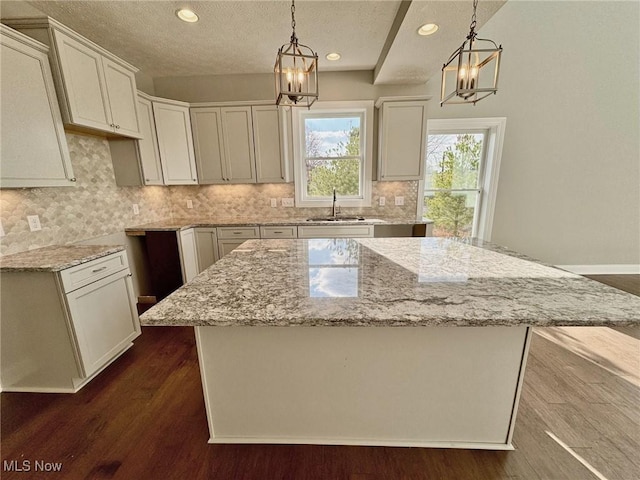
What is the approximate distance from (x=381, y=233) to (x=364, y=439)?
2.46 metres

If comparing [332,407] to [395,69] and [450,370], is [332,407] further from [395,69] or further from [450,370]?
[395,69]

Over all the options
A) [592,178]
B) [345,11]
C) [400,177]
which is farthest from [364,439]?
[592,178]

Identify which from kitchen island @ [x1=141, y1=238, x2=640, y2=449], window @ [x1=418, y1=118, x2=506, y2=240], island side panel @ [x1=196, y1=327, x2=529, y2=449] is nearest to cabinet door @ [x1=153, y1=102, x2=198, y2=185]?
kitchen island @ [x1=141, y1=238, x2=640, y2=449]

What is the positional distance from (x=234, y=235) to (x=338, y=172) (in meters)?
1.67

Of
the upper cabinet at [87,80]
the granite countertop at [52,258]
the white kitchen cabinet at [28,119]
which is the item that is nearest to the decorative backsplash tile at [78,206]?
the granite countertop at [52,258]

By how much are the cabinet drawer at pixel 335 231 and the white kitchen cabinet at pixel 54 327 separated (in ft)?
6.27

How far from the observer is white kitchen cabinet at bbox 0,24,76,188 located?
156 cm

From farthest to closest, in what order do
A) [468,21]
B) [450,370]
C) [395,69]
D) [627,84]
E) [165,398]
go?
[627,84]
[395,69]
[468,21]
[165,398]
[450,370]

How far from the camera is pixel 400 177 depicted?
10.8 ft

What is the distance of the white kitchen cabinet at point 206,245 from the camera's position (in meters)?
3.17

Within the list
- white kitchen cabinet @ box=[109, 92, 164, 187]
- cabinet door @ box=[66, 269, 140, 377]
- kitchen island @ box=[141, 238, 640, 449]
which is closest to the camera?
Result: kitchen island @ box=[141, 238, 640, 449]

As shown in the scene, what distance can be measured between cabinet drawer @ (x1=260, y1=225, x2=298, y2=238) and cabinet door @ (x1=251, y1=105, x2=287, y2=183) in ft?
2.17

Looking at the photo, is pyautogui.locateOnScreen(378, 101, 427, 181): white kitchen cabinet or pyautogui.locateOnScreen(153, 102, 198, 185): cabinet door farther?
pyautogui.locateOnScreen(378, 101, 427, 181): white kitchen cabinet

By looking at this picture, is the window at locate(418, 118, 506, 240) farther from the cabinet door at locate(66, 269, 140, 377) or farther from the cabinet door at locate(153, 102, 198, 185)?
the cabinet door at locate(66, 269, 140, 377)
